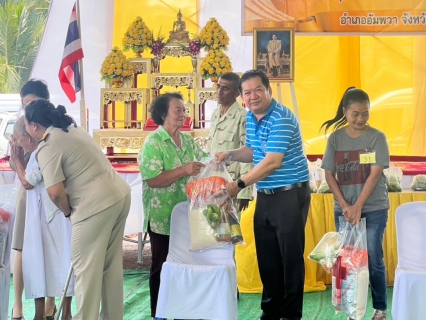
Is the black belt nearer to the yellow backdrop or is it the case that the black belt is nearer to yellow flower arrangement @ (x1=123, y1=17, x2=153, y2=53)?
yellow flower arrangement @ (x1=123, y1=17, x2=153, y2=53)

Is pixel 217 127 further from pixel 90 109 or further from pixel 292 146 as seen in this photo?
pixel 90 109

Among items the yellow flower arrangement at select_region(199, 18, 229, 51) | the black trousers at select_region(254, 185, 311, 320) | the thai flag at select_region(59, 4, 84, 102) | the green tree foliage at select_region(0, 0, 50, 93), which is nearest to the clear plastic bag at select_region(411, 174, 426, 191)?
the black trousers at select_region(254, 185, 311, 320)

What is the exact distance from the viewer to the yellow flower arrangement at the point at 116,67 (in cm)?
632

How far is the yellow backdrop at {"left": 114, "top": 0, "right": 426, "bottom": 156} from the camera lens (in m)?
8.08

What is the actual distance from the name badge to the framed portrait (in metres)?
2.11

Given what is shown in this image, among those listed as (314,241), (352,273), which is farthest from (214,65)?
(352,273)

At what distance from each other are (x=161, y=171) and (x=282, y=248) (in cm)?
76

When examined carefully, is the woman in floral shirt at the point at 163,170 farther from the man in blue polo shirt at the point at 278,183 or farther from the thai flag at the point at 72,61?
the thai flag at the point at 72,61

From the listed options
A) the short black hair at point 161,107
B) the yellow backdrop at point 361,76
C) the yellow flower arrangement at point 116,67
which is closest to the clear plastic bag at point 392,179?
the short black hair at point 161,107

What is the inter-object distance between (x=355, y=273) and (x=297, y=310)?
37 cm

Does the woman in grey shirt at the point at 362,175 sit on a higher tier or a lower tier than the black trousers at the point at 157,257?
higher

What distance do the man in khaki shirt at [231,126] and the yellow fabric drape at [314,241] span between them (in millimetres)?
502

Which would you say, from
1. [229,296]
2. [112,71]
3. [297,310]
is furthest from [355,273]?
[112,71]

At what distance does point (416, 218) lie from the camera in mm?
3650
